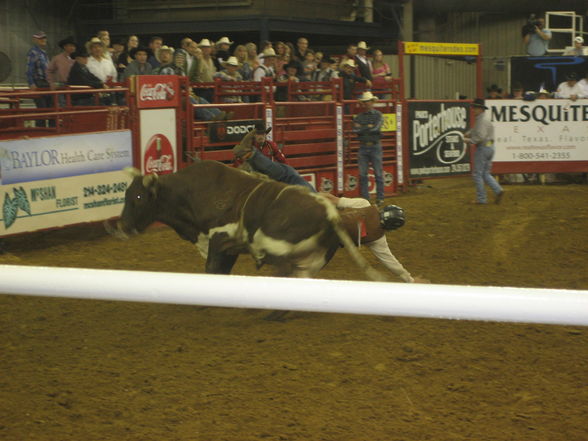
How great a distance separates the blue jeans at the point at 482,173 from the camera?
13.2 metres

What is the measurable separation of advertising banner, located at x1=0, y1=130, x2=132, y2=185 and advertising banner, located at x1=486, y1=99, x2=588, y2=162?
322 inches

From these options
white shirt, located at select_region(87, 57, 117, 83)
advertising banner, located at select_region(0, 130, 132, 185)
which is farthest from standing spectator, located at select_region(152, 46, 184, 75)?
advertising banner, located at select_region(0, 130, 132, 185)

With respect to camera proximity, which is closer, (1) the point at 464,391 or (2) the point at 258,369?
(1) the point at 464,391

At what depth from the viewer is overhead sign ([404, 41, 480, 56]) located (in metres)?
15.9

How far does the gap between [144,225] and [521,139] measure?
11.1 m

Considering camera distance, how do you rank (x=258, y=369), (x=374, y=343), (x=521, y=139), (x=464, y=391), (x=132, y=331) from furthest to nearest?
(x=521, y=139), (x=132, y=331), (x=374, y=343), (x=258, y=369), (x=464, y=391)

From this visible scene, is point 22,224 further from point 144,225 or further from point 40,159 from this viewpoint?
point 144,225

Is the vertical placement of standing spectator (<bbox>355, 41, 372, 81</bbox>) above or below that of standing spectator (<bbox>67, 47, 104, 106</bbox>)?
above

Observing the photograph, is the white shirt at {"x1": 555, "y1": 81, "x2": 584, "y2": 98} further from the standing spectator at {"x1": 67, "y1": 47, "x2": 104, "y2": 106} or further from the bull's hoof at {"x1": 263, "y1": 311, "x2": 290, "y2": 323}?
the bull's hoof at {"x1": 263, "y1": 311, "x2": 290, "y2": 323}

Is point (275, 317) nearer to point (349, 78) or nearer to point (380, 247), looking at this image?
point (380, 247)

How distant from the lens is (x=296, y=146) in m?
13.5

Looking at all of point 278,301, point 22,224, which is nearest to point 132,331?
point 22,224

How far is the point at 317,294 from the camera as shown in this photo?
5.57ft

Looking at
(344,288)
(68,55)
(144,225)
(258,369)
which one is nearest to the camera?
(344,288)
